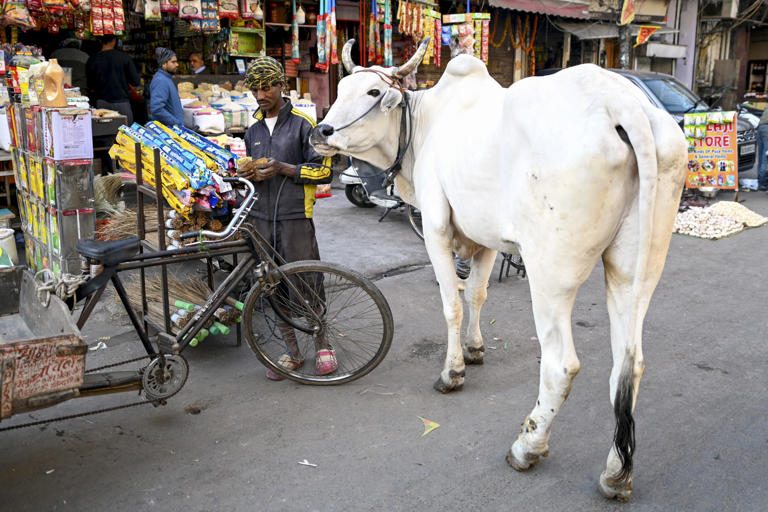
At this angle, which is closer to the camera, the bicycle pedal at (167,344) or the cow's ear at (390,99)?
the bicycle pedal at (167,344)

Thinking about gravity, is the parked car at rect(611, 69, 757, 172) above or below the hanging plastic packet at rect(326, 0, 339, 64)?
below

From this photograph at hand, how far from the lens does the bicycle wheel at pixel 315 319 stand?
411 centimetres

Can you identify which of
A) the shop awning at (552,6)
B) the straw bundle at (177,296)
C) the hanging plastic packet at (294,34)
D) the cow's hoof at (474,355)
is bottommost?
the cow's hoof at (474,355)

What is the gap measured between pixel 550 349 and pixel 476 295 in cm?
128

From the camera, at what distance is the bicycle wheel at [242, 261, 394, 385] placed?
13.5 ft

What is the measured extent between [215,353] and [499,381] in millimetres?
1865

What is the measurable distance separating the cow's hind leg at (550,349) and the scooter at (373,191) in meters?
1.61

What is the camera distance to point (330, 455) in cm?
353

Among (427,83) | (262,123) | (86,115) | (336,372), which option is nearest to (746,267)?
(336,372)

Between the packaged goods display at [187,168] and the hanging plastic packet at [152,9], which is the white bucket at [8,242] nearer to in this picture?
the packaged goods display at [187,168]

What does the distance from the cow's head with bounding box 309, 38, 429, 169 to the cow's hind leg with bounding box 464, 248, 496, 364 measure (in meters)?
0.98

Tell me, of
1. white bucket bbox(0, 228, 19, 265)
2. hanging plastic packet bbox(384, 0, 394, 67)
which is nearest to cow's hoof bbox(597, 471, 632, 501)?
white bucket bbox(0, 228, 19, 265)

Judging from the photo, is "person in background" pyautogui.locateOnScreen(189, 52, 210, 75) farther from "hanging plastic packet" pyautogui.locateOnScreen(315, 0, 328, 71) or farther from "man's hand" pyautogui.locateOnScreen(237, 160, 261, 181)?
"man's hand" pyautogui.locateOnScreen(237, 160, 261, 181)

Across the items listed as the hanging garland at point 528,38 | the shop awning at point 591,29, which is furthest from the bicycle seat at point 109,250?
the shop awning at point 591,29
